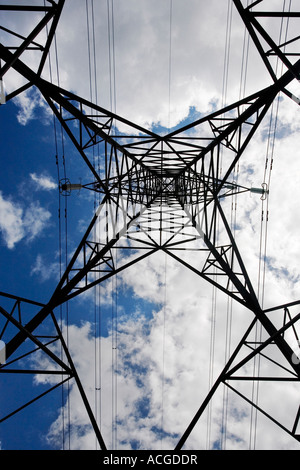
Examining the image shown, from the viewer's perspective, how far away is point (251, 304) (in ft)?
19.5

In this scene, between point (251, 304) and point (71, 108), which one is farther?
point (71, 108)

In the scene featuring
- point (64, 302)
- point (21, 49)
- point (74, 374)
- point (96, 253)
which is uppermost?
point (21, 49)

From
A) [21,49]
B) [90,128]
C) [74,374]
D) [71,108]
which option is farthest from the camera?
[90,128]

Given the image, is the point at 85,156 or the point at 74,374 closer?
the point at 74,374

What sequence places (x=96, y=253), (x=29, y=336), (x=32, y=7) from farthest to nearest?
(x=96, y=253) → (x=29, y=336) → (x=32, y=7)

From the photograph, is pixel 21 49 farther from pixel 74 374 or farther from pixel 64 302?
pixel 74 374
